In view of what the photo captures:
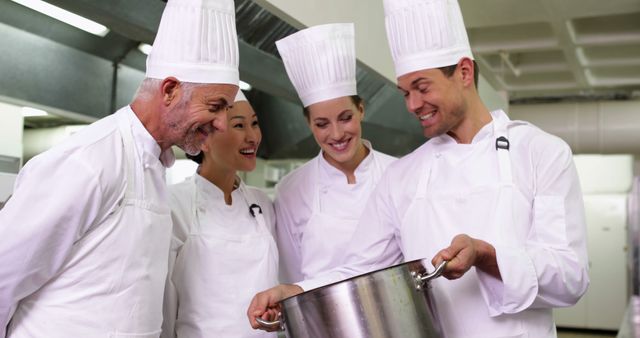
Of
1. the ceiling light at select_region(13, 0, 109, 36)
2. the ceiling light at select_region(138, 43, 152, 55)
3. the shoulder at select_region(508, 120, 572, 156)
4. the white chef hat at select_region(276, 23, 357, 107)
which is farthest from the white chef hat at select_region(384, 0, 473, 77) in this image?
the ceiling light at select_region(138, 43, 152, 55)

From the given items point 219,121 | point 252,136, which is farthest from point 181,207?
point 219,121

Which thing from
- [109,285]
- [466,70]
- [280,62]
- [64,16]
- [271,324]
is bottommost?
[271,324]

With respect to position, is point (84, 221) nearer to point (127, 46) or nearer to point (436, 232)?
point (436, 232)

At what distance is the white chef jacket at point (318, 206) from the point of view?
1955 millimetres

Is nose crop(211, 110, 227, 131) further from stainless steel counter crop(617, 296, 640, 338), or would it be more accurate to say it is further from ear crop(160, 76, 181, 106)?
stainless steel counter crop(617, 296, 640, 338)

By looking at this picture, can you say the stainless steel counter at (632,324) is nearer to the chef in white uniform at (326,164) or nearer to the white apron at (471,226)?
the chef in white uniform at (326,164)

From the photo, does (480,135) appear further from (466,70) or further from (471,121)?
(466,70)

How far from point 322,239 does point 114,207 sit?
33.7 inches

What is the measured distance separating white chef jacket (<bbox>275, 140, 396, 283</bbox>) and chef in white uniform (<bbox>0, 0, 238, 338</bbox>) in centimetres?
69

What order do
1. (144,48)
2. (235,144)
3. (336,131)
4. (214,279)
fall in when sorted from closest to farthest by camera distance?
(214,279) < (235,144) < (336,131) < (144,48)

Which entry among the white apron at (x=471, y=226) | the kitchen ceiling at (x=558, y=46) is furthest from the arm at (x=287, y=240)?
the kitchen ceiling at (x=558, y=46)

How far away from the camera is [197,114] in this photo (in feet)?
4.30

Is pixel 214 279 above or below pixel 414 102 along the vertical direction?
below

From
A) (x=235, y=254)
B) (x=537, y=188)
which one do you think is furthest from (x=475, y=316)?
(x=235, y=254)
